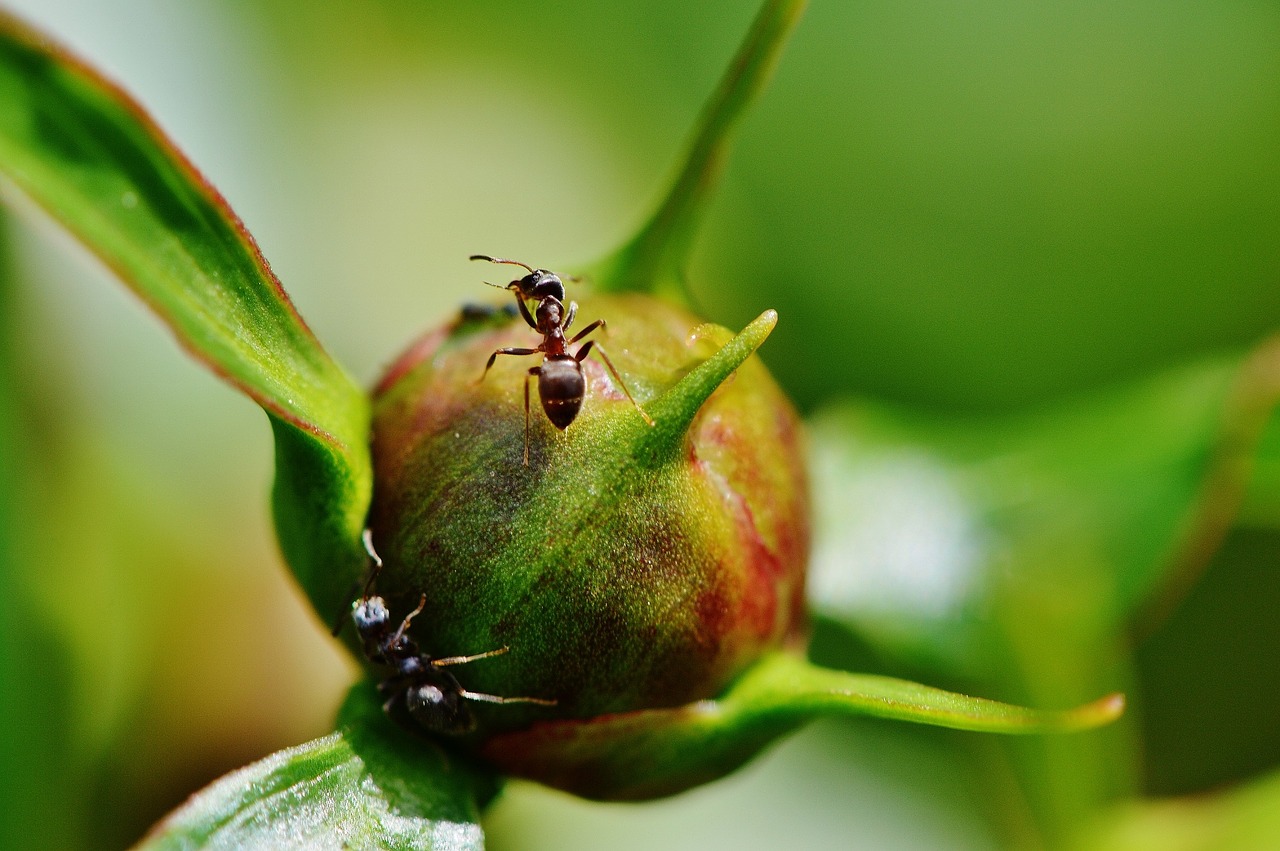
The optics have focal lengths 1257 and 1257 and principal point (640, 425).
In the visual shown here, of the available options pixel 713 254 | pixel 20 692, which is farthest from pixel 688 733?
pixel 713 254

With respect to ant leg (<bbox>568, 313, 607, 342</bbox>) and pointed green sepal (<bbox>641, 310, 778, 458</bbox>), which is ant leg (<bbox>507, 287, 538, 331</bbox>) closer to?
ant leg (<bbox>568, 313, 607, 342</bbox>)

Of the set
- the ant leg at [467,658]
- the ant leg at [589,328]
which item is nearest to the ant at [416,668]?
the ant leg at [467,658]

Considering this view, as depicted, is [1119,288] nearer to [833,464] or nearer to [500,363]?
[833,464]

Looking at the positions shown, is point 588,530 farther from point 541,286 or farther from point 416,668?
point 541,286

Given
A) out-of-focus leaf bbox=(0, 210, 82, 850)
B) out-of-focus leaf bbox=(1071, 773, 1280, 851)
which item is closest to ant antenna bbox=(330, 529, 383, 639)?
out-of-focus leaf bbox=(0, 210, 82, 850)

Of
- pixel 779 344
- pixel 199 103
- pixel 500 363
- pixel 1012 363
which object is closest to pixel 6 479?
pixel 199 103

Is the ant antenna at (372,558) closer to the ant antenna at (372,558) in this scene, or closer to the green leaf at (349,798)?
the ant antenna at (372,558)
